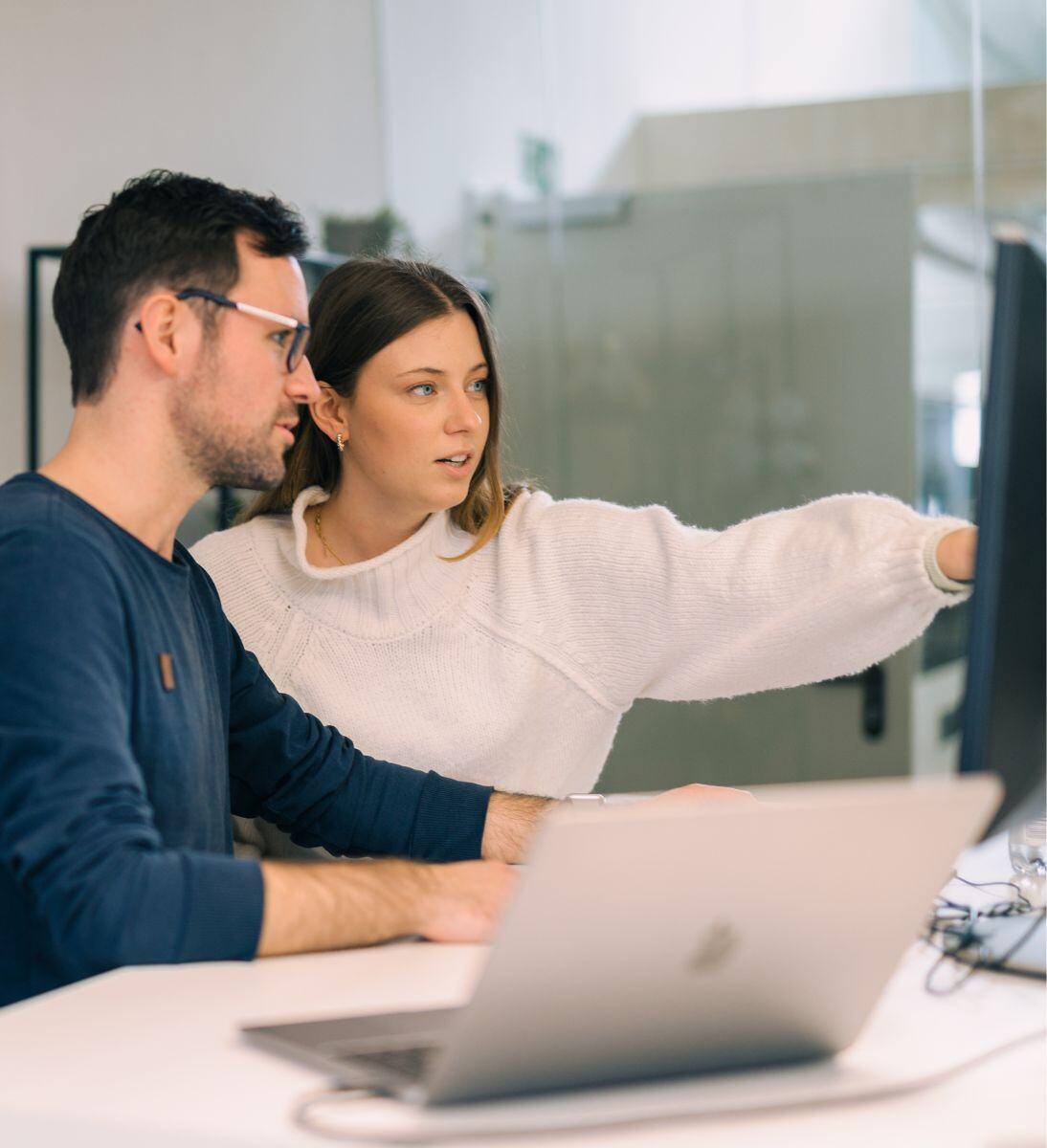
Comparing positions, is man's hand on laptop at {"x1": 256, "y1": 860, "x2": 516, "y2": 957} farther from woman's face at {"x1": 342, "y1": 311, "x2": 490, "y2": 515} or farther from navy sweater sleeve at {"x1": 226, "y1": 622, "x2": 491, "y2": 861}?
woman's face at {"x1": 342, "y1": 311, "x2": 490, "y2": 515}

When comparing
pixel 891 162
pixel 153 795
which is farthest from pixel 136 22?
pixel 153 795

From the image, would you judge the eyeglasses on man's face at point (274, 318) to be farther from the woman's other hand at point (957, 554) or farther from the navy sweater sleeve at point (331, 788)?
the woman's other hand at point (957, 554)

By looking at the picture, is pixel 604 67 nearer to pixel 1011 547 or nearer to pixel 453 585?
pixel 453 585

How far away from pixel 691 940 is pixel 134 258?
1.05 metres

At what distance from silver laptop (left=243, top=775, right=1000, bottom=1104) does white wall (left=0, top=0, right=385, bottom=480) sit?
285cm

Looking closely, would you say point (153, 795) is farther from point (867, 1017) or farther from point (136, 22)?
point (136, 22)

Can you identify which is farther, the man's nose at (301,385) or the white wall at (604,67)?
the white wall at (604,67)

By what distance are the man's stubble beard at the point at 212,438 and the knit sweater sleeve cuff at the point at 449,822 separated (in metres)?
0.44

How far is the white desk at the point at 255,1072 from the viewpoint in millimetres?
798

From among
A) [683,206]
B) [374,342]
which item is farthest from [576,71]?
[374,342]

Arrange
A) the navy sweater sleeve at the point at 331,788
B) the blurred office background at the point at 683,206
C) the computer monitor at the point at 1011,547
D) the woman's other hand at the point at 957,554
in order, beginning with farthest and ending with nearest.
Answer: the blurred office background at the point at 683,206
the navy sweater sleeve at the point at 331,788
the woman's other hand at the point at 957,554
the computer monitor at the point at 1011,547

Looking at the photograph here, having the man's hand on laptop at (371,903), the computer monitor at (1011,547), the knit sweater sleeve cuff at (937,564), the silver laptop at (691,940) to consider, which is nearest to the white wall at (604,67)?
the knit sweater sleeve cuff at (937,564)

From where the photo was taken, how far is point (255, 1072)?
90 cm

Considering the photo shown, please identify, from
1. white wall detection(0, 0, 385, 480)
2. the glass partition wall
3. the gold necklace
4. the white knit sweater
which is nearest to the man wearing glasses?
the white knit sweater
